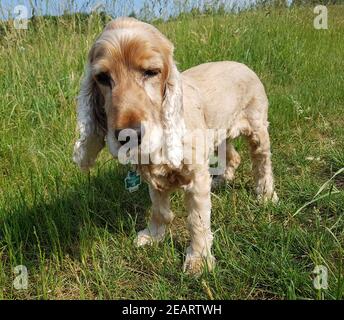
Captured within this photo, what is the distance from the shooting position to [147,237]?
236 cm

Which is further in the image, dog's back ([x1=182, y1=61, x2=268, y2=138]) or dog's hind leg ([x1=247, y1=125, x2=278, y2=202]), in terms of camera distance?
dog's hind leg ([x1=247, y1=125, x2=278, y2=202])

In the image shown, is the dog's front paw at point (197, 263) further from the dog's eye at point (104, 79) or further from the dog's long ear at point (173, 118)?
the dog's eye at point (104, 79)

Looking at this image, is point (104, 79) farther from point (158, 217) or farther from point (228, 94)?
point (228, 94)

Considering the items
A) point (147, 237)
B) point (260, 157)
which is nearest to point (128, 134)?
point (147, 237)

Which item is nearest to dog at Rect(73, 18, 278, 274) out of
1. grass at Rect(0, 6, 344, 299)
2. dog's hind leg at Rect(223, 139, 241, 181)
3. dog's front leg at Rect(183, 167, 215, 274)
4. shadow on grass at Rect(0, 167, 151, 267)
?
dog's front leg at Rect(183, 167, 215, 274)

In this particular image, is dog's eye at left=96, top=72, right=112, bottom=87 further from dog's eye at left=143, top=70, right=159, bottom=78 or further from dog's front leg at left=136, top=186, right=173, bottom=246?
dog's front leg at left=136, top=186, right=173, bottom=246

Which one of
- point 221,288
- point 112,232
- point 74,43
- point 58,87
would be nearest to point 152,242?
point 112,232

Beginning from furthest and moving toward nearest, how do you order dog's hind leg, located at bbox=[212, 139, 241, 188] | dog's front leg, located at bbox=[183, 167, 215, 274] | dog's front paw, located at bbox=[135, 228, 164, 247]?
dog's hind leg, located at bbox=[212, 139, 241, 188] < dog's front paw, located at bbox=[135, 228, 164, 247] < dog's front leg, located at bbox=[183, 167, 215, 274]

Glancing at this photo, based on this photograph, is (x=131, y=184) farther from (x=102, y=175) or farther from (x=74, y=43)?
(x=74, y=43)

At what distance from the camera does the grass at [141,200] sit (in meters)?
1.89

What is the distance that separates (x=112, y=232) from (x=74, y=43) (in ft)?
7.60

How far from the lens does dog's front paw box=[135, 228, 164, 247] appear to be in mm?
2258

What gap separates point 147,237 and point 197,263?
1.37 ft

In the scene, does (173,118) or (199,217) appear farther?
(199,217)
